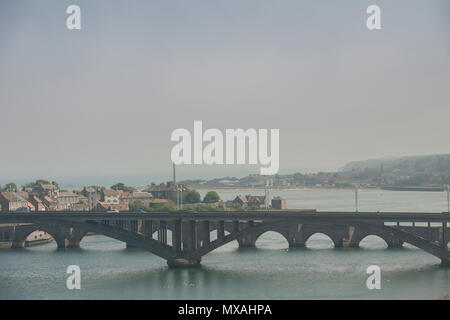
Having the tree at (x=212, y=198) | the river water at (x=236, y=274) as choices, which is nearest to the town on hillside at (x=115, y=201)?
the tree at (x=212, y=198)

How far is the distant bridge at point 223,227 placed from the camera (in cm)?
5638

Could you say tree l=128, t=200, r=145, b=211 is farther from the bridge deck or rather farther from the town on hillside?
the bridge deck

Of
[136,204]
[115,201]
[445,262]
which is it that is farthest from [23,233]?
[115,201]

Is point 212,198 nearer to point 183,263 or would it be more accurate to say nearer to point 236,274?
point 183,263

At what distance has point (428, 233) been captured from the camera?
209 feet

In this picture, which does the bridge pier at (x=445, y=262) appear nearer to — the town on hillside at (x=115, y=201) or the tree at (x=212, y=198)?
the town on hillside at (x=115, y=201)

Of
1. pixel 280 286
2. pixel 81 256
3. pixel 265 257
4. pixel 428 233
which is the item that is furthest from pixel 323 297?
pixel 81 256

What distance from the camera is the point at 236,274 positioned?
177ft

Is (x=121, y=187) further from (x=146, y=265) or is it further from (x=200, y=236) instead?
(x=146, y=265)

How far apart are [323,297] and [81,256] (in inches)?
1055

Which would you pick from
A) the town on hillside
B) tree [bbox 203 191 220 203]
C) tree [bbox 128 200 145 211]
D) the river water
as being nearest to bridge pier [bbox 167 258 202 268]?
the river water

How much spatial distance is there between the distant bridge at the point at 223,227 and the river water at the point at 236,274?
128cm

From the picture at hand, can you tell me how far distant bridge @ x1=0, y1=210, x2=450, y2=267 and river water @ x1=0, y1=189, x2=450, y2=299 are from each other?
1284 millimetres
